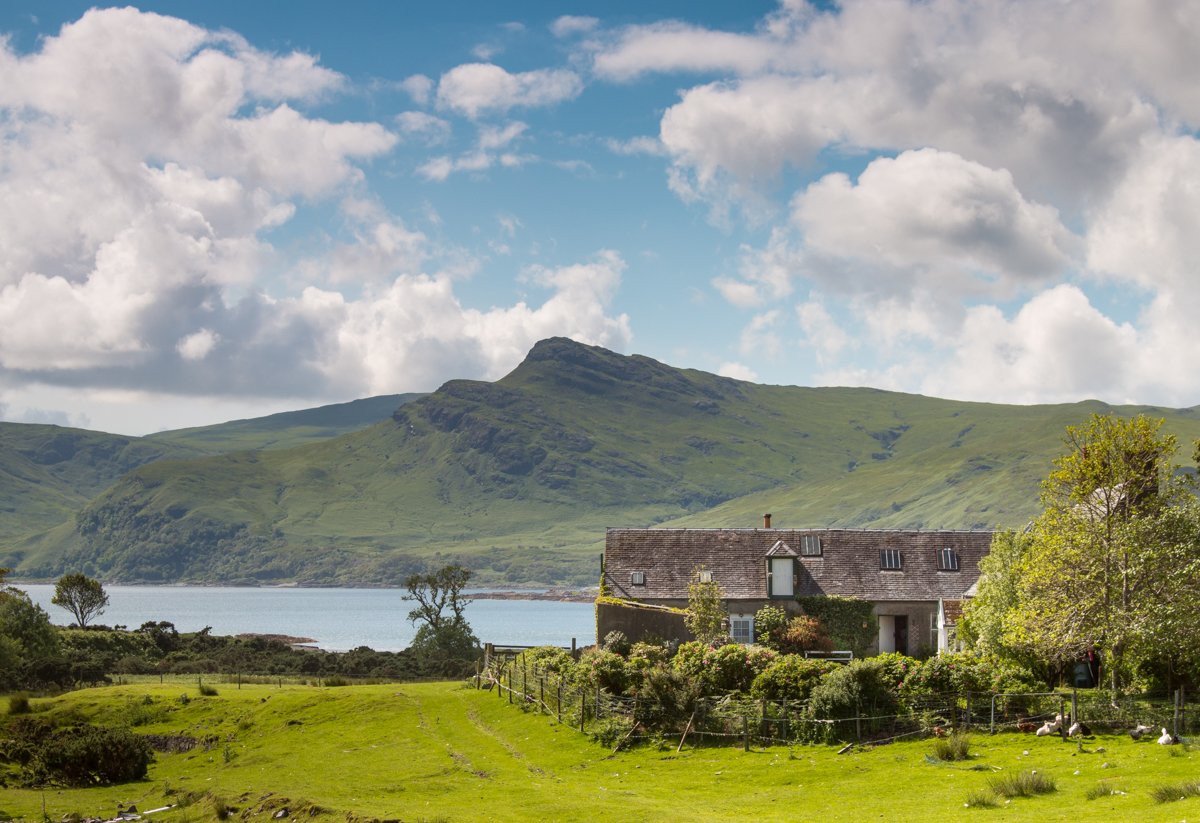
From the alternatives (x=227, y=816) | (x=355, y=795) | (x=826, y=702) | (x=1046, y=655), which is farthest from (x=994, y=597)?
(x=227, y=816)

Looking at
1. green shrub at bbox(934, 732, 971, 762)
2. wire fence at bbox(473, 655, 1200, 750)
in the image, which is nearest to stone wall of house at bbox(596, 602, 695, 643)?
wire fence at bbox(473, 655, 1200, 750)

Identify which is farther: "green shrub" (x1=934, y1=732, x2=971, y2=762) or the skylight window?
the skylight window

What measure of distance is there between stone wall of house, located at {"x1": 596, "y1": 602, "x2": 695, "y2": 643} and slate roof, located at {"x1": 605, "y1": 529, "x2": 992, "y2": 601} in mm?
4110

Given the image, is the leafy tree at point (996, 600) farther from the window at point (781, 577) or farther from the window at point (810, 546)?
the window at point (810, 546)

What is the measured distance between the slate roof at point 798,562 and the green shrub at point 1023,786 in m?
38.5

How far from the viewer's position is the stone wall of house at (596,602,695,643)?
6600 cm

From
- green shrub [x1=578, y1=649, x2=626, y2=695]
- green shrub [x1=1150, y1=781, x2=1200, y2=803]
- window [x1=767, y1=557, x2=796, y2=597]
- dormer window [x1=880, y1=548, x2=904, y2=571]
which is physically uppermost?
dormer window [x1=880, y1=548, x2=904, y2=571]

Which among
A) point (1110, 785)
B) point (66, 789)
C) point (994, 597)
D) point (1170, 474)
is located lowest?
point (66, 789)

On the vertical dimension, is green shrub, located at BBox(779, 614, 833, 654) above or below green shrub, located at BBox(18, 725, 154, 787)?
above

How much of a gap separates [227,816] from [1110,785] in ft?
83.7

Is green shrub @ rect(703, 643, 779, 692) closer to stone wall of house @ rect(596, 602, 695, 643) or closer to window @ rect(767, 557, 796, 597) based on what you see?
stone wall of house @ rect(596, 602, 695, 643)

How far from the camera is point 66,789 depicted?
45.1 m

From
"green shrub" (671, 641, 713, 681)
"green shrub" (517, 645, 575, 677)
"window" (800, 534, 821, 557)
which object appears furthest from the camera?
"window" (800, 534, 821, 557)

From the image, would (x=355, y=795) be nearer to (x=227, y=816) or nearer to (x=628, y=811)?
(x=227, y=816)
